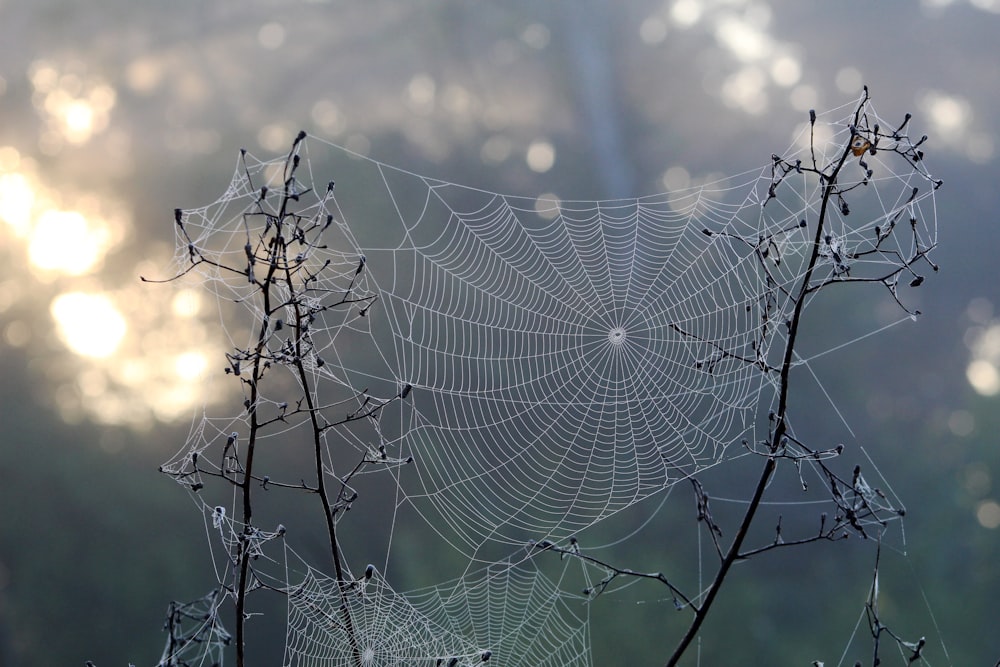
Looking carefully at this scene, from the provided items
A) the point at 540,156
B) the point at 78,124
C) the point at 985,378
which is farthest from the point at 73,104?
the point at 985,378

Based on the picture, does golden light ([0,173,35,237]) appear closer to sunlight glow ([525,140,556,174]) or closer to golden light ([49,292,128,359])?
golden light ([49,292,128,359])

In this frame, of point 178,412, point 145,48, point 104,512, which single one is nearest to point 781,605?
point 178,412

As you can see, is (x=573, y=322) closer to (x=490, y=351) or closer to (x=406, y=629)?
(x=406, y=629)

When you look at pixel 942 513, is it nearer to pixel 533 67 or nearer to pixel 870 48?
pixel 870 48

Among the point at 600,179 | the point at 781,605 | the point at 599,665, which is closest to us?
the point at 599,665

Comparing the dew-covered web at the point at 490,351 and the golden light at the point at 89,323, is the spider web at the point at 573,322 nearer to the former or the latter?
the dew-covered web at the point at 490,351
